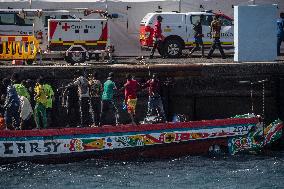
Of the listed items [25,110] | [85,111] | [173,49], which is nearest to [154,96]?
[85,111]

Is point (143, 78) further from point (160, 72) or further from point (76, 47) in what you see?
point (76, 47)

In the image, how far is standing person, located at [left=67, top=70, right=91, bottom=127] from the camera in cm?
2617

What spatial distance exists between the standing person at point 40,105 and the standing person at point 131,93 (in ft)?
7.50

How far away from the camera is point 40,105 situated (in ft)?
84.2

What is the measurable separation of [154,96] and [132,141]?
211 centimetres

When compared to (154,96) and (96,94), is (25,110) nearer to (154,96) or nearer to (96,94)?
(96,94)

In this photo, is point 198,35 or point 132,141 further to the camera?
point 198,35

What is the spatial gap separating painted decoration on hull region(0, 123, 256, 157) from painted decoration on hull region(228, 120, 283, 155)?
19 cm

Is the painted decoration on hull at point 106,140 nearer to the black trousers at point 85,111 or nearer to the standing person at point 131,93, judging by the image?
the standing person at point 131,93

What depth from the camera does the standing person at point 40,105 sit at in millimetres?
25531

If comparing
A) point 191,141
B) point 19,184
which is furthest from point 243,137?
point 19,184

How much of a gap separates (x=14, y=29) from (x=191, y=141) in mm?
10446

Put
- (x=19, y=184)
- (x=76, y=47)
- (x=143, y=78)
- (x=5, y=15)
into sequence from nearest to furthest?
(x=19, y=184)
(x=143, y=78)
(x=76, y=47)
(x=5, y=15)

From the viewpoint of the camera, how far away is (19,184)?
22438 mm
